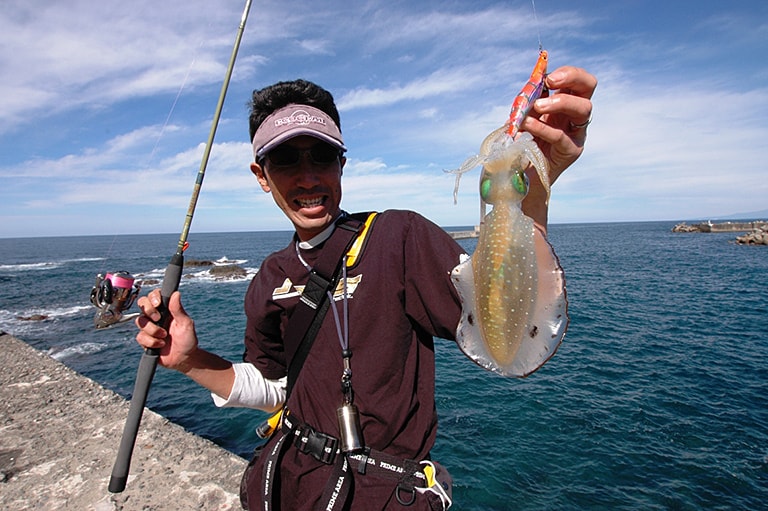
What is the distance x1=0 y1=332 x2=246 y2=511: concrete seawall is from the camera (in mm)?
4766

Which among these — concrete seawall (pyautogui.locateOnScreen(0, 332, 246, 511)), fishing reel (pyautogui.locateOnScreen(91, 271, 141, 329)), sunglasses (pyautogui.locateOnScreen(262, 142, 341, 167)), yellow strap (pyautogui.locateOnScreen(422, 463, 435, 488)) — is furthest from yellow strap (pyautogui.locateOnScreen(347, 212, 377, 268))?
fishing reel (pyautogui.locateOnScreen(91, 271, 141, 329))

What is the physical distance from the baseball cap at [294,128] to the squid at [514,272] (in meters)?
0.90

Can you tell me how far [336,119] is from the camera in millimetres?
2809

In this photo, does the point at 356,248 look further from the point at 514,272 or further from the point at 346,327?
the point at 514,272

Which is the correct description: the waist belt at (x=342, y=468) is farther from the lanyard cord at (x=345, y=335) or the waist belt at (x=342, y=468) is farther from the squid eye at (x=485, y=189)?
the squid eye at (x=485, y=189)

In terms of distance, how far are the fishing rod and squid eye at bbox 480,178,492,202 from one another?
1959 mm

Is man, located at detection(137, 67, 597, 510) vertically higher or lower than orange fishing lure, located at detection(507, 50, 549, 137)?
lower

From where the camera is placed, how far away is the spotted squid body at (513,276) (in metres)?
1.79

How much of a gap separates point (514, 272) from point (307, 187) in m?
1.31

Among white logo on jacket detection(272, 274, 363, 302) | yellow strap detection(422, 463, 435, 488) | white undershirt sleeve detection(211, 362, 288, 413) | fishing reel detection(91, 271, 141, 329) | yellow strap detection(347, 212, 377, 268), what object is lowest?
yellow strap detection(422, 463, 435, 488)

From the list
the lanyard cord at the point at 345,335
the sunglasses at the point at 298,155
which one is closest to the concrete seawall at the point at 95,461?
the lanyard cord at the point at 345,335

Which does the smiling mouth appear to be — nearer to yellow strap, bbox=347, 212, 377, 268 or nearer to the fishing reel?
yellow strap, bbox=347, 212, 377, 268

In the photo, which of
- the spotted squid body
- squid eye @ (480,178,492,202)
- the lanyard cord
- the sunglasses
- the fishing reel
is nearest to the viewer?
the spotted squid body

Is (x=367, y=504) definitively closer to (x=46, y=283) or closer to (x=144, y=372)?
(x=144, y=372)
